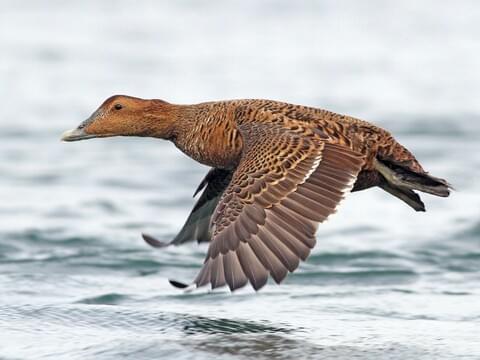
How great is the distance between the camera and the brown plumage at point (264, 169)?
8.12m

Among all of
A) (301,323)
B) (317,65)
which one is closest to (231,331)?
(301,323)

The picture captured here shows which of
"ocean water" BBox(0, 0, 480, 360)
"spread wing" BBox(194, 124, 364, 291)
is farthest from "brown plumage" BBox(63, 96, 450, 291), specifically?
"ocean water" BBox(0, 0, 480, 360)

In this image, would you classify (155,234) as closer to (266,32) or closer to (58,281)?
(58,281)

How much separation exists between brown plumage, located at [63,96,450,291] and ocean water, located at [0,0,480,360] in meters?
0.61

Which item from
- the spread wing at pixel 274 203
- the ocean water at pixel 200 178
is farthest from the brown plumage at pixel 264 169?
the ocean water at pixel 200 178

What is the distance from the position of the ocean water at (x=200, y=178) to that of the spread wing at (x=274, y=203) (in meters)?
0.56

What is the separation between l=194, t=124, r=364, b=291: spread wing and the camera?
26.3ft

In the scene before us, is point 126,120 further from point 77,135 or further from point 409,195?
point 409,195

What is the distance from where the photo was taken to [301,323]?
9211mm

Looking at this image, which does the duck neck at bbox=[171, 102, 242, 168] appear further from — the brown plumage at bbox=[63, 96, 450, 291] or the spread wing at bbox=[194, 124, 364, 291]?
the spread wing at bbox=[194, 124, 364, 291]

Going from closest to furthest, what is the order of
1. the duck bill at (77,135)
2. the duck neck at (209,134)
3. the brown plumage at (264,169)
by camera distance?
the brown plumage at (264,169), the duck neck at (209,134), the duck bill at (77,135)

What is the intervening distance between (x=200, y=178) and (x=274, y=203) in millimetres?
6891

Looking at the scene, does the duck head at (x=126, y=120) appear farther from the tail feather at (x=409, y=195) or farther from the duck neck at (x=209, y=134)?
the tail feather at (x=409, y=195)

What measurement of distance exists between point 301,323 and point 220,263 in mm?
1309
